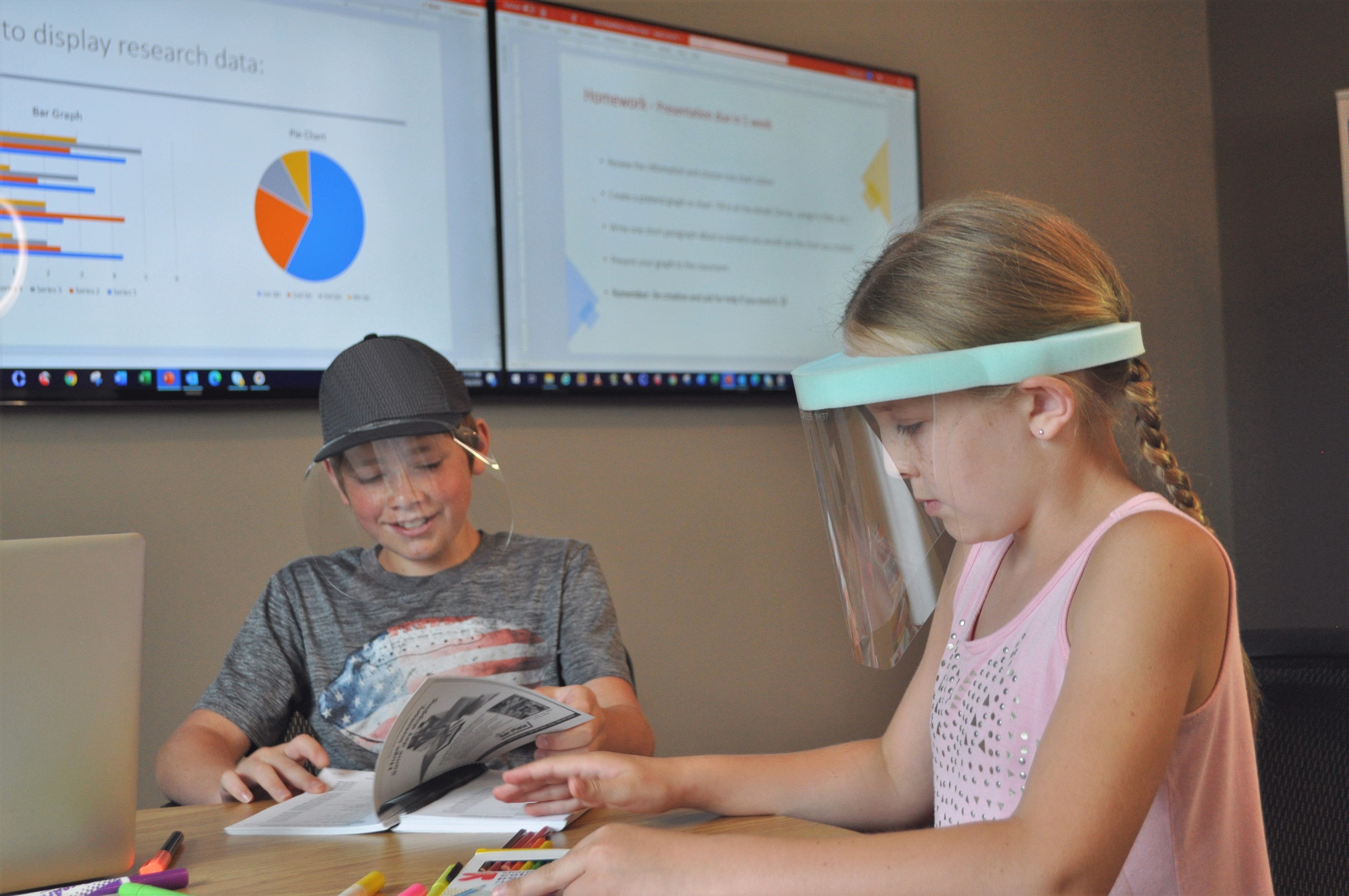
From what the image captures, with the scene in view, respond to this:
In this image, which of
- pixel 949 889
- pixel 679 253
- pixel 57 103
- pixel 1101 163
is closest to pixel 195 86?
pixel 57 103

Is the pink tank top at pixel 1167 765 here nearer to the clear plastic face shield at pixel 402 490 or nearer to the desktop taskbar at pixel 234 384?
the clear plastic face shield at pixel 402 490

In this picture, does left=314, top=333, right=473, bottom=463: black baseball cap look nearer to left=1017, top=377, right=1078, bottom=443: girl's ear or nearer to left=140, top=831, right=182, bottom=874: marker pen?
left=140, top=831, right=182, bottom=874: marker pen

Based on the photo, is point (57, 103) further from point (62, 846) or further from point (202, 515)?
point (62, 846)

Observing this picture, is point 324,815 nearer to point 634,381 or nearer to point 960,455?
point 960,455

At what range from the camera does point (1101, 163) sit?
279 centimetres

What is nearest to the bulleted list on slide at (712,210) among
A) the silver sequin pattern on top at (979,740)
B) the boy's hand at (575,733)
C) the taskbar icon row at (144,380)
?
the taskbar icon row at (144,380)

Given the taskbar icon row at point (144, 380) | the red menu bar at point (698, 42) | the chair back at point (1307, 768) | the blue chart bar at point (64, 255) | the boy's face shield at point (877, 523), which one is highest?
the red menu bar at point (698, 42)

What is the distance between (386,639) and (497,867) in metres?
0.67

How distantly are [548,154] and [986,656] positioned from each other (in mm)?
1397

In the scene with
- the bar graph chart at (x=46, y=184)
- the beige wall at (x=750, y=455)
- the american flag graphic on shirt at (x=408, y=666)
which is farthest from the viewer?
the beige wall at (x=750, y=455)

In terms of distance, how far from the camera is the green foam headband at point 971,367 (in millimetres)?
807

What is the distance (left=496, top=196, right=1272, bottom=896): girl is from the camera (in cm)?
69

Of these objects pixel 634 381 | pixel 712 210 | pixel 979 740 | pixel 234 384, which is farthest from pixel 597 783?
pixel 712 210

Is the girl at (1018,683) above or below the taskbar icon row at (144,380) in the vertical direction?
below
